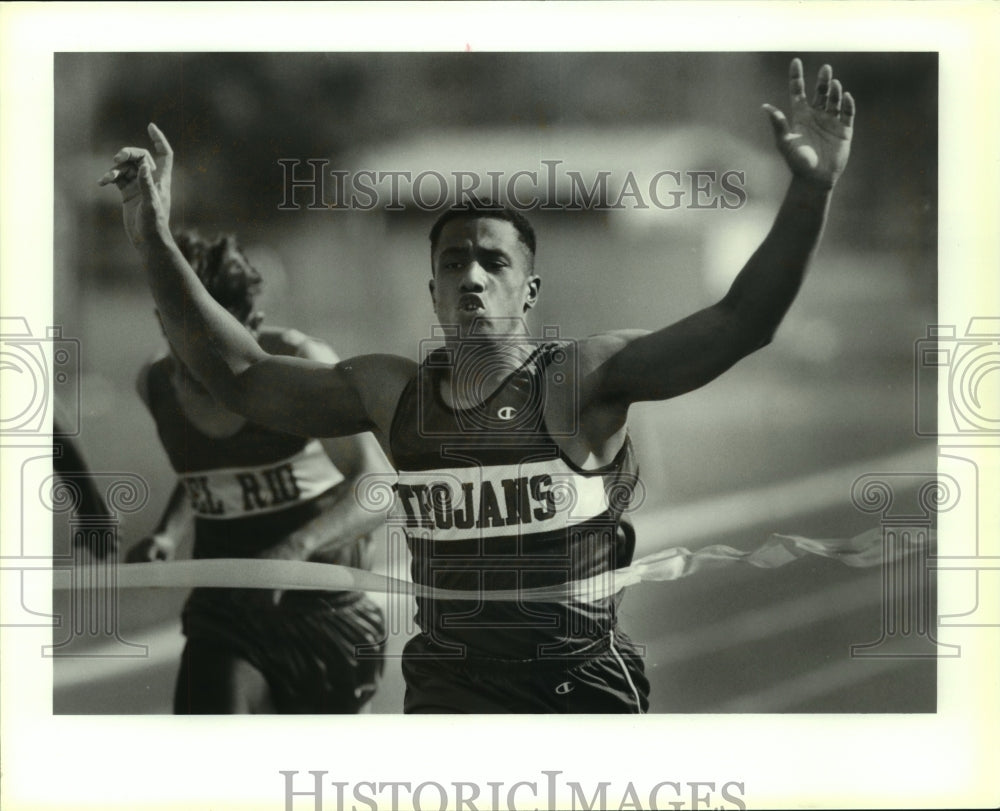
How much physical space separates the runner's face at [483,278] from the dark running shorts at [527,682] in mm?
1129

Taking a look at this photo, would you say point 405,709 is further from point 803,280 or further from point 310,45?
point 310,45

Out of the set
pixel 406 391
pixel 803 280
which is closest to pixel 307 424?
pixel 406 391

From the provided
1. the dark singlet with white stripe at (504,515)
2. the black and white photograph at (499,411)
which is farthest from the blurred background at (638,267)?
the dark singlet with white stripe at (504,515)

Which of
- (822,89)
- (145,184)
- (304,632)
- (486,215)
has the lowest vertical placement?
(304,632)

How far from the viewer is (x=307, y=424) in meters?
3.83

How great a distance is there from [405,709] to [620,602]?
85 centimetres
